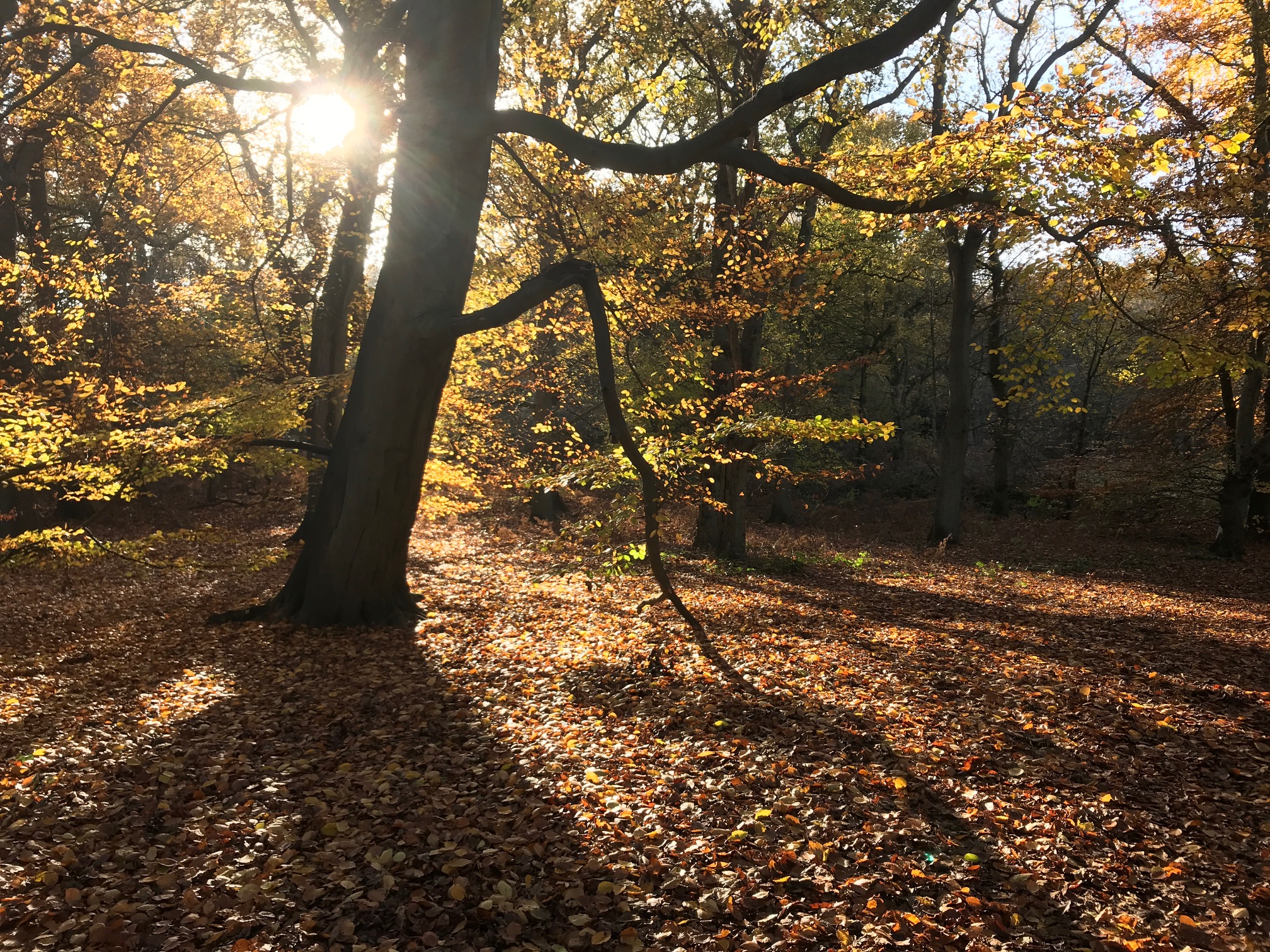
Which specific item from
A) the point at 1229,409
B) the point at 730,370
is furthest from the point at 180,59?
the point at 1229,409

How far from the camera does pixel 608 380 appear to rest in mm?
5941

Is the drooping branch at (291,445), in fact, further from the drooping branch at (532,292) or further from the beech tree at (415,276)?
the drooping branch at (532,292)

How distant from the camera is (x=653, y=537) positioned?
6070 millimetres

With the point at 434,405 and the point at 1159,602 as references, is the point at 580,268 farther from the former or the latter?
the point at 1159,602

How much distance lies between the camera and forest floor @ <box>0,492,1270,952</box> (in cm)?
317

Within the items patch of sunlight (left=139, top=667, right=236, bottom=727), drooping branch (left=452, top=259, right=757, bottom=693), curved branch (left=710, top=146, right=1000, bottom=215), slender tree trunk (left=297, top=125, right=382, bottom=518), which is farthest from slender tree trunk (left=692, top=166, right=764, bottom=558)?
patch of sunlight (left=139, top=667, right=236, bottom=727)

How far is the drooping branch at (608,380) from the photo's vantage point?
5875mm

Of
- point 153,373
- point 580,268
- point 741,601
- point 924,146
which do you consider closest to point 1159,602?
point 741,601

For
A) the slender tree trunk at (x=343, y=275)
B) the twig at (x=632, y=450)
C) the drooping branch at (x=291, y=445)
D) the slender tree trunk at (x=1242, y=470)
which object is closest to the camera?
the twig at (x=632, y=450)

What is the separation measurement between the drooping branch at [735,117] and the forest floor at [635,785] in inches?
147

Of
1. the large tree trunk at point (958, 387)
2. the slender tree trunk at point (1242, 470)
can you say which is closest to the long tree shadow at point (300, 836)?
the large tree trunk at point (958, 387)

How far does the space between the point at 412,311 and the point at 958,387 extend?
14.3 m

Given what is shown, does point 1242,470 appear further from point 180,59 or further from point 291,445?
point 180,59

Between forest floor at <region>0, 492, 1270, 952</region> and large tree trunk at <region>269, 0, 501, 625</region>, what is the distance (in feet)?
3.40
